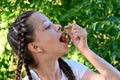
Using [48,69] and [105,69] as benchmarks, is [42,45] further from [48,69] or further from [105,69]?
[105,69]

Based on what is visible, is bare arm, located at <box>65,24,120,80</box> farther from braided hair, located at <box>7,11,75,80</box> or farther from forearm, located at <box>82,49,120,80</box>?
braided hair, located at <box>7,11,75,80</box>

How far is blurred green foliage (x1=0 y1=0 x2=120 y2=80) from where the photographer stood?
3.11 m

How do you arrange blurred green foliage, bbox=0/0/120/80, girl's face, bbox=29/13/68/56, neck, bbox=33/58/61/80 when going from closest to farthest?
girl's face, bbox=29/13/68/56
neck, bbox=33/58/61/80
blurred green foliage, bbox=0/0/120/80

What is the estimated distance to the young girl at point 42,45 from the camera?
204 cm

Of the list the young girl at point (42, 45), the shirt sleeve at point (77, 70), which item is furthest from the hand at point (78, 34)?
the shirt sleeve at point (77, 70)

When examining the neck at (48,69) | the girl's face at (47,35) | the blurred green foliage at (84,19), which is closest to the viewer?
the girl's face at (47,35)

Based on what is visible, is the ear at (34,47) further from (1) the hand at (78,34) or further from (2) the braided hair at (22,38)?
(1) the hand at (78,34)

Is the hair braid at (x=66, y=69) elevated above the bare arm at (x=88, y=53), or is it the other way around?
the bare arm at (x=88, y=53)

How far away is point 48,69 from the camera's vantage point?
218 cm

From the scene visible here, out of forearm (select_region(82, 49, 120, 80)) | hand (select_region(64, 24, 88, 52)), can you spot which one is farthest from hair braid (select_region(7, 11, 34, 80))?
forearm (select_region(82, 49, 120, 80))

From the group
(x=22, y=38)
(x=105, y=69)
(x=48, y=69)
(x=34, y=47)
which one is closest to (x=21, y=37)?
(x=22, y=38)

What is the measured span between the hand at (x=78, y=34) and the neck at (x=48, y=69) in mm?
173

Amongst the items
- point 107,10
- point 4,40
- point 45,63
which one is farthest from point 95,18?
point 45,63

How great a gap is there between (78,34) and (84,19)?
126 cm
